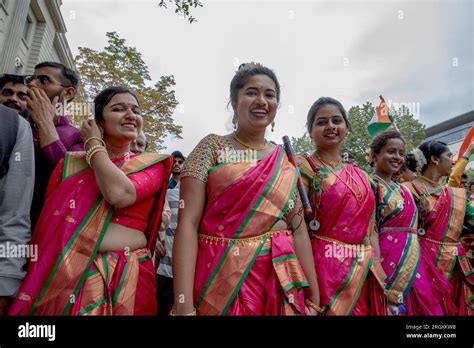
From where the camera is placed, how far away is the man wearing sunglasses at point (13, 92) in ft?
7.50

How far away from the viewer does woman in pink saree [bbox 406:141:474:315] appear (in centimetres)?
313

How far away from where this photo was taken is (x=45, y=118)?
1927 millimetres

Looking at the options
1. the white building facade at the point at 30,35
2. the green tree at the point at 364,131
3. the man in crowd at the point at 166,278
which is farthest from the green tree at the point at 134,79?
the green tree at the point at 364,131

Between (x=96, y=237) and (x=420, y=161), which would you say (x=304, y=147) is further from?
(x=96, y=237)

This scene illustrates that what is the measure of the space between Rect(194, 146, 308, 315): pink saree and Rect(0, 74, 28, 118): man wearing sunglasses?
5.17 ft

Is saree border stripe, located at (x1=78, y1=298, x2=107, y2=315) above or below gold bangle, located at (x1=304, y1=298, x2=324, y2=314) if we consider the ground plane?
above

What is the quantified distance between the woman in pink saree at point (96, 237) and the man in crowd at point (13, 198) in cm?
6

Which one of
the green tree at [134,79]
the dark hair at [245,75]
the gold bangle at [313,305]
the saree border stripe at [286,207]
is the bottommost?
the gold bangle at [313,305]

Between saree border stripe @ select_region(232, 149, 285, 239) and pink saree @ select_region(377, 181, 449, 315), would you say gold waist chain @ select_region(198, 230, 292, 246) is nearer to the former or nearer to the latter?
saree border stripe @ select_region(232, 149, 285, 239)

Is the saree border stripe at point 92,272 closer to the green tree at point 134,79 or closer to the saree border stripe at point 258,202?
the saree border stripe at point 258,202

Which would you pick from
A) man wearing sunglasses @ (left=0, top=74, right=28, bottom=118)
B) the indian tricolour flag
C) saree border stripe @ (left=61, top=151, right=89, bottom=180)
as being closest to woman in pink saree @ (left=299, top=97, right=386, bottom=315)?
saree border stripe @ (left=61, top=151, right=89, bottom=180)

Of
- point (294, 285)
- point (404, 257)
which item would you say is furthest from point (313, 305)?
point (404, 257)

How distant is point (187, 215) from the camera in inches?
67.1
